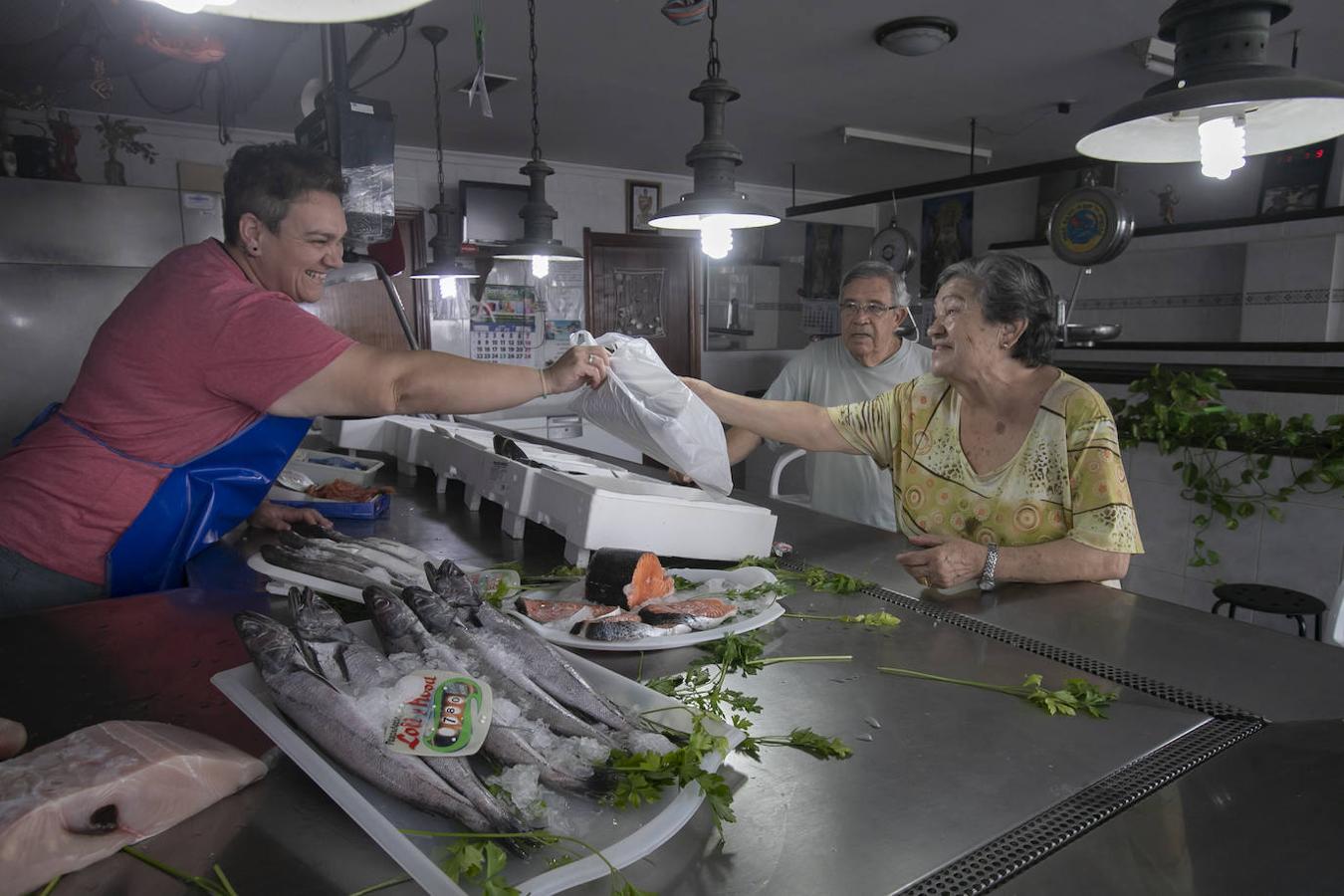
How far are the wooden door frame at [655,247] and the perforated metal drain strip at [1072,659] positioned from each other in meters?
6.49

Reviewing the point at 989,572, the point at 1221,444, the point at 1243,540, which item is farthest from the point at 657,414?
the point at 1243,540

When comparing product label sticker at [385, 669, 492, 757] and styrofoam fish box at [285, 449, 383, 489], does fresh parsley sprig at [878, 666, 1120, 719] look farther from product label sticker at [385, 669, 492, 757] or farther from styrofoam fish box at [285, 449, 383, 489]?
styrofoam fish box at [285, 449, 383, 489]

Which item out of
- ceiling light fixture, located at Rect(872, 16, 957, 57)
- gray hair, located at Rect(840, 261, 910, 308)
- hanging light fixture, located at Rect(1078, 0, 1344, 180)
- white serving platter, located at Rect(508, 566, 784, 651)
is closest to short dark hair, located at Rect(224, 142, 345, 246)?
white serving platter, located at Rect(508, 566, 784, 651)

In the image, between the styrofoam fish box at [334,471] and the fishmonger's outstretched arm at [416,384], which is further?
the styrofoam fish box at [334,471]

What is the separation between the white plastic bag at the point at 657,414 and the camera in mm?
2010

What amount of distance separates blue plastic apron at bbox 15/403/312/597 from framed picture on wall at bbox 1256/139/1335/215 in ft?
25.7

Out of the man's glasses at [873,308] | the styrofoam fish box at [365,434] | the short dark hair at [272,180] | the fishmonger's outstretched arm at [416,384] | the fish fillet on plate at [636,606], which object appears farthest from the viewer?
the styrofoam fish box at [365,434]

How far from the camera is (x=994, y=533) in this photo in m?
2.27

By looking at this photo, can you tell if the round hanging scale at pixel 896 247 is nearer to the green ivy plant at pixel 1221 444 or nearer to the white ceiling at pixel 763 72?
the white ceiling at pixel 763 72

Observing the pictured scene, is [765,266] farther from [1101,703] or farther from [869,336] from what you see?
[1101,703]

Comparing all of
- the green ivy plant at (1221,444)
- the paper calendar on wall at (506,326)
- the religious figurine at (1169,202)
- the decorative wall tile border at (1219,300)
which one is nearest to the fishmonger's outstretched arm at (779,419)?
the green ivy plant at (1221,444)

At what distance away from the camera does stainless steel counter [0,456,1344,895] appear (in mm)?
958

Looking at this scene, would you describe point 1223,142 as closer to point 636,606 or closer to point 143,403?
point 636,606

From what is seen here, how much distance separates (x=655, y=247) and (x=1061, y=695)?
747 centimetres
